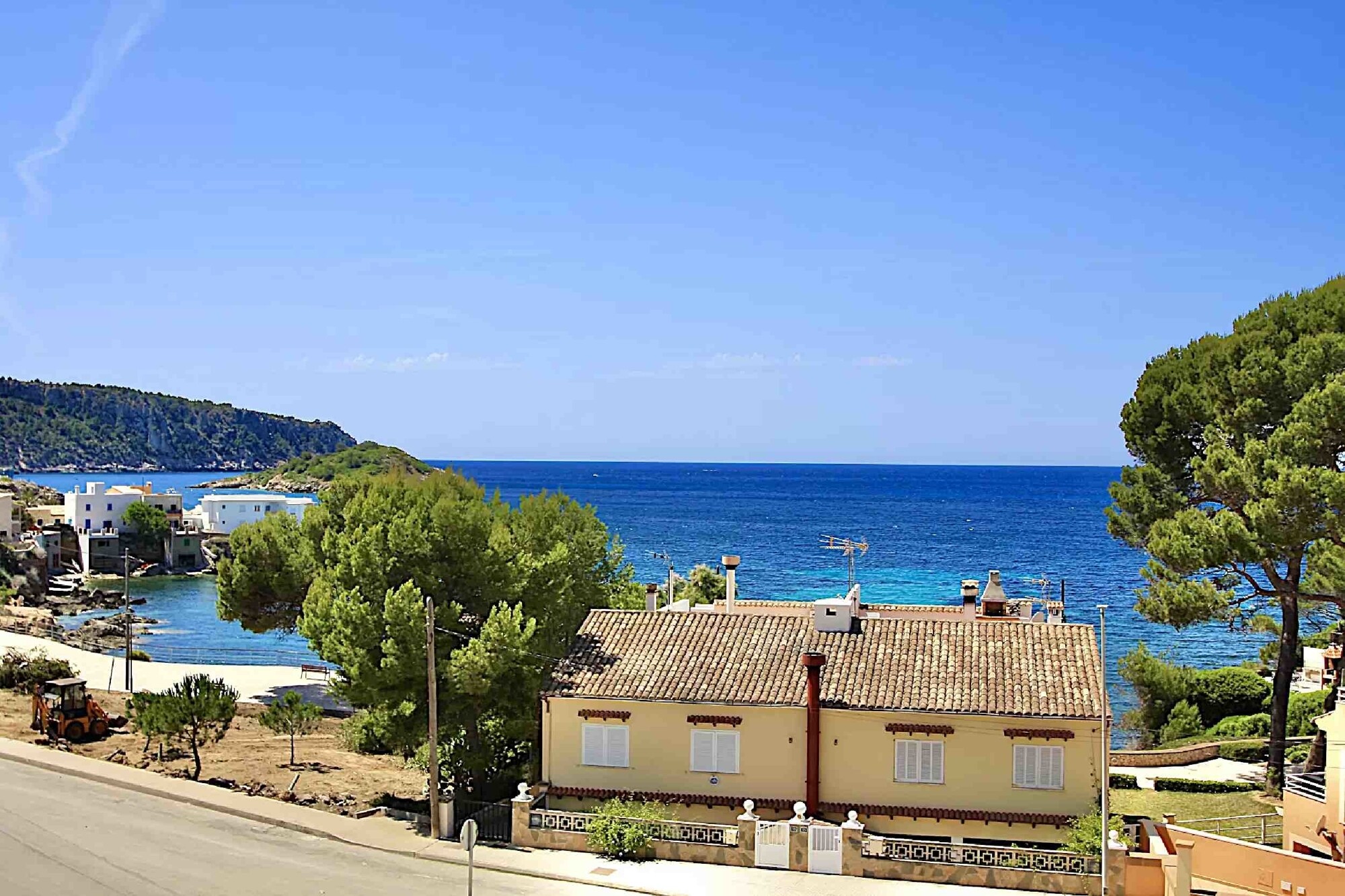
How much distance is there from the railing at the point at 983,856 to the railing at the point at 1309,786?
7.06 m

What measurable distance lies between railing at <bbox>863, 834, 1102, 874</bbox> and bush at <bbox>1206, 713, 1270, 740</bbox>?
2069 centimetres

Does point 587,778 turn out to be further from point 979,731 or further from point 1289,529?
point 1289,529

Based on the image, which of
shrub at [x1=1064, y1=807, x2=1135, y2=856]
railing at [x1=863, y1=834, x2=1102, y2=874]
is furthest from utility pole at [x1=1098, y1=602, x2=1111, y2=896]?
railing at [x1=863, y1=834, x2=1102, y2=874]

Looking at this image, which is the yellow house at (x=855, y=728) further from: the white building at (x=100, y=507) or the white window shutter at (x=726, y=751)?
the white building at (x=100, y=507)

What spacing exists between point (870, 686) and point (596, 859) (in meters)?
7.90

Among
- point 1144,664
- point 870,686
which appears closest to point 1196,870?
point 870,686

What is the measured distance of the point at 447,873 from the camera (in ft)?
86.8

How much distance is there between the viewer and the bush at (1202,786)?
36.3m

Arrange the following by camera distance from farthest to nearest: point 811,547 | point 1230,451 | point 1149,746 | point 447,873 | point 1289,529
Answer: point 811,547 < point 1149,746 < point 1230,451 < point 1289,529 < point 447,873

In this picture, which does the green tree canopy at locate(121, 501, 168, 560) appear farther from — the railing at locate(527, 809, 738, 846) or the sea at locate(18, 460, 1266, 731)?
the railing at locate(527, 809, 738, 846)

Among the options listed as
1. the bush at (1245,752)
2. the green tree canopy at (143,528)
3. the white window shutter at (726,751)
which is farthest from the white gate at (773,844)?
the green tree canopy at (143,528)

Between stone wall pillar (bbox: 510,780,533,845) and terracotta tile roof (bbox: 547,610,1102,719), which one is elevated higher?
terracotta tile roof (bbox: 547,610,1102,719)

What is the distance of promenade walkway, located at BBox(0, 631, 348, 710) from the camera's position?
5306 cm

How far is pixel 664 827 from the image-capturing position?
2775 cm
